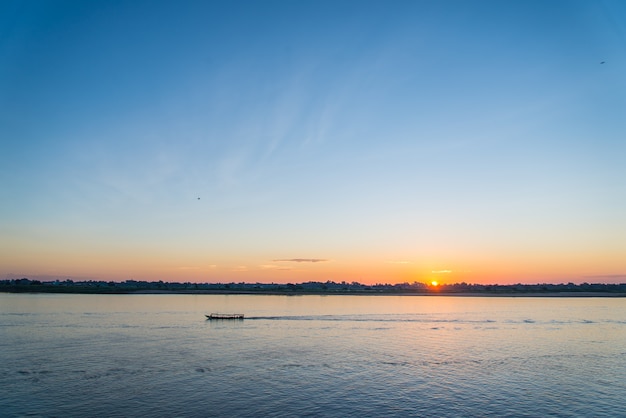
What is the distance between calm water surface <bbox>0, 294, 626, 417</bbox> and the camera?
37.7 m

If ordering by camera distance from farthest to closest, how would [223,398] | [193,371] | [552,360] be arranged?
[552,360], [193,371], [223,398]

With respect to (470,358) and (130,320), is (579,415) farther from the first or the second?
(130,320)

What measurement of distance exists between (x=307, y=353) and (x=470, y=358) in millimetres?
22162

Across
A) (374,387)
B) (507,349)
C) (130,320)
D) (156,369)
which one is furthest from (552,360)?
(130,320)

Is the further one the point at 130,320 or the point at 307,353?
→ the point at 130,320

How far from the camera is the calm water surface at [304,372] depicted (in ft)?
124

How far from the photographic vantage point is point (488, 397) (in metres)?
41.3

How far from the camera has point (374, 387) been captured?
1740 inches

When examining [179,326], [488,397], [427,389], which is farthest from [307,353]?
[179,326]

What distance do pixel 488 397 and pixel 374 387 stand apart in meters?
10.5

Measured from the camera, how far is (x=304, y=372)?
5025cm

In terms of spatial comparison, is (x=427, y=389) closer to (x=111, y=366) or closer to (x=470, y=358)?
(x=470, y=358)

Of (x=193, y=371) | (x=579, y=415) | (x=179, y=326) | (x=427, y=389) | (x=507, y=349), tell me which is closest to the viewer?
(x=579, y=415)

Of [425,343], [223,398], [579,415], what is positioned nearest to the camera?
[579,415]
